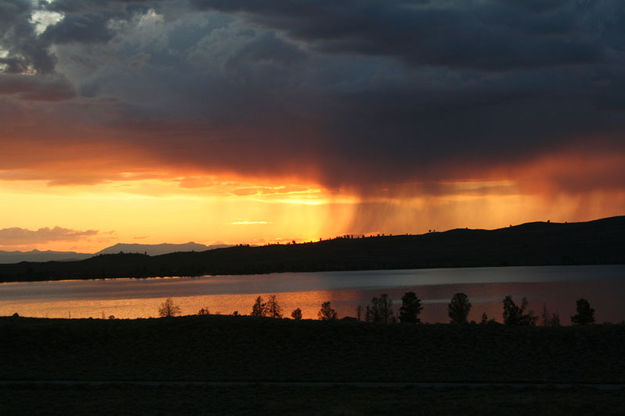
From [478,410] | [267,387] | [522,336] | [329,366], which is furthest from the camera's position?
[522,336]

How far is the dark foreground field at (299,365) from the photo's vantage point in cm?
2150

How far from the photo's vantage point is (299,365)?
3170 cm

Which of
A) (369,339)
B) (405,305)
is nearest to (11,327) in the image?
(369,339)

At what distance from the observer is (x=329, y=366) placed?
31.1 m

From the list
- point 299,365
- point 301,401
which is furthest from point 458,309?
point 301,401

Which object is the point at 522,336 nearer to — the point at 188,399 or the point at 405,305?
the point at 188,399

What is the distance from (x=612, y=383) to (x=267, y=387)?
47.9 ft

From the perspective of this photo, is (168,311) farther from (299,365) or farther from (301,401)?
(301,401)

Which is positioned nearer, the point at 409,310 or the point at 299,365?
the point at 299,365

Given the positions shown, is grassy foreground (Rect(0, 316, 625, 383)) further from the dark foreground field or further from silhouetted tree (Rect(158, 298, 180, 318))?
silhouetted tree (Rect(158, 298, 180, 318))

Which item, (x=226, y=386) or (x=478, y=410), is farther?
(x=226, y=386)

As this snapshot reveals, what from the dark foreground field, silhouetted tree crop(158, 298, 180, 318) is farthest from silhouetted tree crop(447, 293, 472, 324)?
the dark foreground field

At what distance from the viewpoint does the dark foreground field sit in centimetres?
2150

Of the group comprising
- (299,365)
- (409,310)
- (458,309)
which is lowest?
(299,365)
